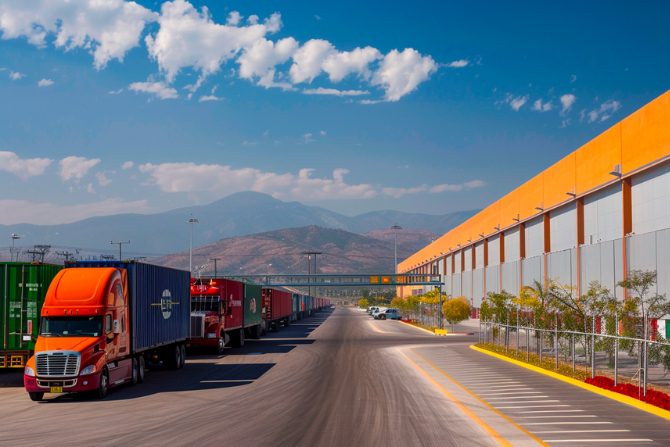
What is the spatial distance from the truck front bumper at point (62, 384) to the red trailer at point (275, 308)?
1527 inches

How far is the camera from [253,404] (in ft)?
66.6

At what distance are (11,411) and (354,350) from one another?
77.2 ft

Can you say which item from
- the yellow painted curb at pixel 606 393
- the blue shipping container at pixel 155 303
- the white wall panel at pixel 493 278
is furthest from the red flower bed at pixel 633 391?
the white wall panel at pixel 493 278

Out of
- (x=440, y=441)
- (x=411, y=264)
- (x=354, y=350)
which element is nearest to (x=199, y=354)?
(x=354, y=350)

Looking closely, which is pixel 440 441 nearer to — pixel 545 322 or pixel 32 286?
pixel 32 286

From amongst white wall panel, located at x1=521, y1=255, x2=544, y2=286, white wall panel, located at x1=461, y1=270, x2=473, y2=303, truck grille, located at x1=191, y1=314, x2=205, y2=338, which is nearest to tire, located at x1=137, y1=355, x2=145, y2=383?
truck grille, located at x1=191, y1=314, x2=205, y2=338

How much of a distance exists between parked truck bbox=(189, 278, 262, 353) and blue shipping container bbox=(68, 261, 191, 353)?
5.59m

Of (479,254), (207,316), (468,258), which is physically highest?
(479,254)

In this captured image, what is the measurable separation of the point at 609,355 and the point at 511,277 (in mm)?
39739

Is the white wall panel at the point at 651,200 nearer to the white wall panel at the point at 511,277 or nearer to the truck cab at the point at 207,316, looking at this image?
the truck cab at the point at 207,316

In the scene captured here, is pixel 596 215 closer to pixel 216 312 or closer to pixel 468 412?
pixel 216 312

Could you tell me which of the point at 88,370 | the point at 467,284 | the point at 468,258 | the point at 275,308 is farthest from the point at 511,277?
the point at 88,370

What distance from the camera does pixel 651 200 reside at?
38250mm

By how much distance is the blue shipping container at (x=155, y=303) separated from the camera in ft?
82.3
